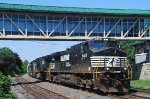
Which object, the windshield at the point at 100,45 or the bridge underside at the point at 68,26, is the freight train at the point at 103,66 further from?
the bridge underside at the point at 68,26

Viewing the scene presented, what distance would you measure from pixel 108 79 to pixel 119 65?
1259mm

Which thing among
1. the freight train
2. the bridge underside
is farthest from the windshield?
the bridge underside

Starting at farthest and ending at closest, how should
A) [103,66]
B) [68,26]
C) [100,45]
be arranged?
[68,26] → [100,45] → [103,66]

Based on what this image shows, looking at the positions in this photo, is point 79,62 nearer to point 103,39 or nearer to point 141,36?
point 103,39

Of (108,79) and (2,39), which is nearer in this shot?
(108,79)

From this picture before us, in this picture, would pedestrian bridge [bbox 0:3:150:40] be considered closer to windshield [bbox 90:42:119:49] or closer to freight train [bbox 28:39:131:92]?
freight train [bbox 28:39:131:92]

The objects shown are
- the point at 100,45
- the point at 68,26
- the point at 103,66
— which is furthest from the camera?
the point at 68,26

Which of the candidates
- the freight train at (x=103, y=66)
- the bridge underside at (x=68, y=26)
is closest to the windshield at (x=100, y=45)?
the freight train at (x=103, y=66)

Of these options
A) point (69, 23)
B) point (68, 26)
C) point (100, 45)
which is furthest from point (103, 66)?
point (69, 23)

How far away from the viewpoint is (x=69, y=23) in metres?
55.4

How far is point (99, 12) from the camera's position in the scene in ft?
181

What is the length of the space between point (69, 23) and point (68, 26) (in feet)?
1.48

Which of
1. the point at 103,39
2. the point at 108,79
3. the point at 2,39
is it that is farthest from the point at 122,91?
the point at 2,39

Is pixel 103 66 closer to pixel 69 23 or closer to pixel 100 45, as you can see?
pixel 100 45
